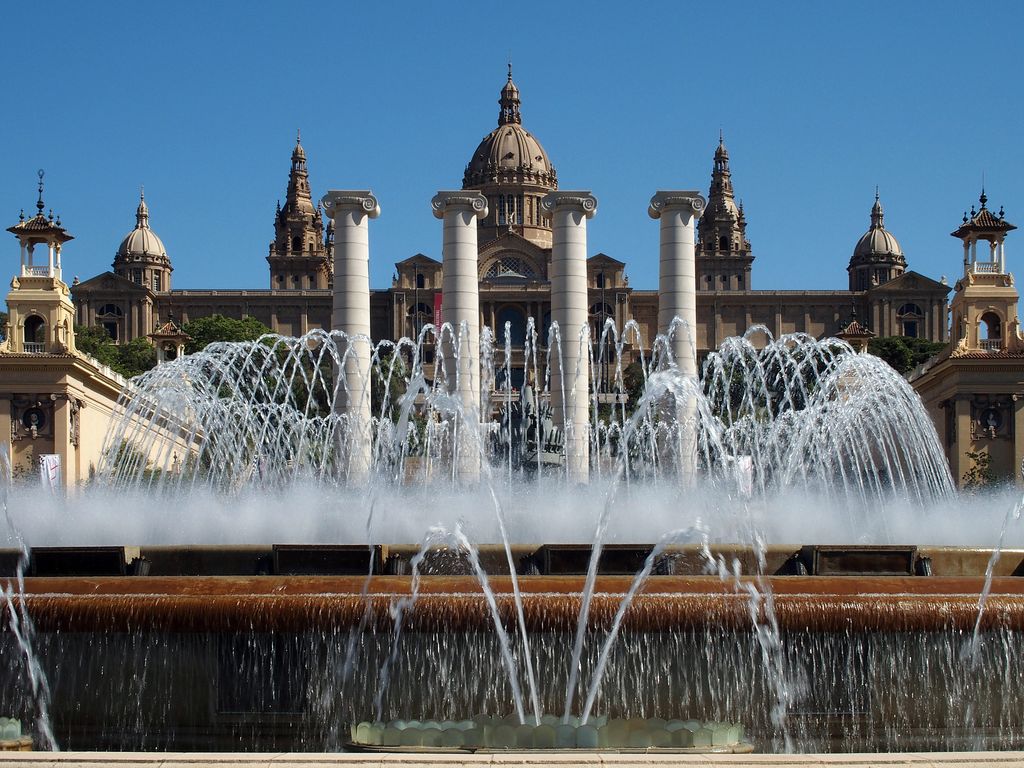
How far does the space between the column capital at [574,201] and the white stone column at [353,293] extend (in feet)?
14.2

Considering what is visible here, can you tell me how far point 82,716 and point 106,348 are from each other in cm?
8995

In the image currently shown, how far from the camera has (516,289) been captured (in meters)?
124

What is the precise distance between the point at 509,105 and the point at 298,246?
96.4ft

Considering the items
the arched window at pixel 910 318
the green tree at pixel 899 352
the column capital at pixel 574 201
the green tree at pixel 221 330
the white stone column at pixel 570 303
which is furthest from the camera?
the arched window at pixel 910 318

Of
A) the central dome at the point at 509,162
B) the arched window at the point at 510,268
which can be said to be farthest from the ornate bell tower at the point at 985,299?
the central dome at the point at 509,162

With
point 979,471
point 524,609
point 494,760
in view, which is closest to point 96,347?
point 979,471

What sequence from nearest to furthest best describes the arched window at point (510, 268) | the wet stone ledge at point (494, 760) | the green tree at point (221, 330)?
the wet stone ledge at point (494, 760) → the green tree at point (221, 330) → the arched window at point (510, 268)

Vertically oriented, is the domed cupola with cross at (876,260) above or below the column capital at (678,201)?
above

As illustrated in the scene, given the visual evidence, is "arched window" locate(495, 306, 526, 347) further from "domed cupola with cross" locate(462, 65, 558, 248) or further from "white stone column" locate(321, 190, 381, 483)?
"white stone column" locate(321, 190, 381, 483)

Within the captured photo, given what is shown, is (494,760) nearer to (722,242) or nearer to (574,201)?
(574,201)

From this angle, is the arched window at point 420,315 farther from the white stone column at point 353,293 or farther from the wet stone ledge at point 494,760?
the wet stone ledge at point 494,760

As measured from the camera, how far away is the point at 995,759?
10133 millimetres

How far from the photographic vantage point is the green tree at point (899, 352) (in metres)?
102

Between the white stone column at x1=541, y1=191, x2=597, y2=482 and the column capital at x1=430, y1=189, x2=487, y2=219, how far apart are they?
1.68 metres
